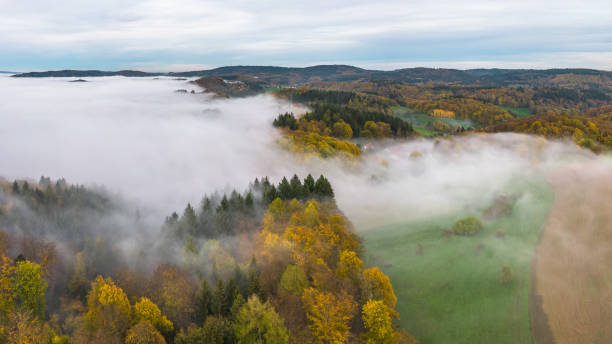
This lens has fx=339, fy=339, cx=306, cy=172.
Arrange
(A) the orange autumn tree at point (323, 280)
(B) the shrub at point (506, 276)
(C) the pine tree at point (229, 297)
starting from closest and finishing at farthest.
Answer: (A) the orange autumn tree at point (323, 280) < (C) the pine tree at point (229, 297) < (B) the shrub at point (506, 276)

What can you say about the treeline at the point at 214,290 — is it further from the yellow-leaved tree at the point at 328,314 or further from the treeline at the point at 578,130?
the treeline at the point at 578,130

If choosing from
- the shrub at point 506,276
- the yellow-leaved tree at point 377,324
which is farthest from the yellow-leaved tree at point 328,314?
the shrub at point 506,276

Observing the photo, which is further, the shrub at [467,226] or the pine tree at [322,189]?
the shrub at [467,226]

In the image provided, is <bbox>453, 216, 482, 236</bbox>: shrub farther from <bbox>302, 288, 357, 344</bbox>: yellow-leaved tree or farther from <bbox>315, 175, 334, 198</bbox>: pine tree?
<bbox>302, 288, 357, 344</bbox>: yellow-leaved tree

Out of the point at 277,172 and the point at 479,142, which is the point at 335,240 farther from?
the point at 479,142

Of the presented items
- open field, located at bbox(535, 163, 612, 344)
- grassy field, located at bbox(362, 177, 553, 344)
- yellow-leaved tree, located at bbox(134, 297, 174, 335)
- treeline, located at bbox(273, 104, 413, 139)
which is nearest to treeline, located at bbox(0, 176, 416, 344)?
yellow-leaved tree, located at bbox(134, 297, 174, 335)

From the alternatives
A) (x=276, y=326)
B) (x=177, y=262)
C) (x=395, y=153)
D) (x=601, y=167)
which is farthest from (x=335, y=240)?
(x=601, y=167)
